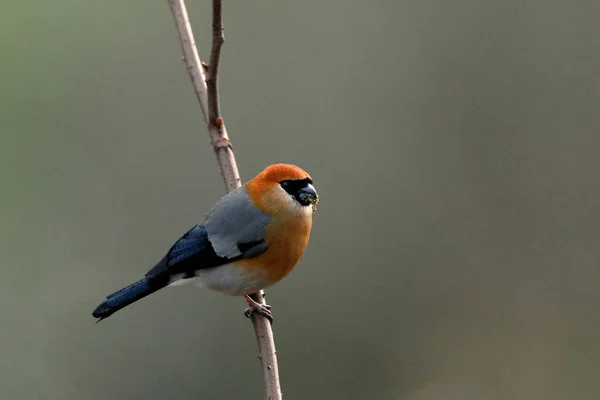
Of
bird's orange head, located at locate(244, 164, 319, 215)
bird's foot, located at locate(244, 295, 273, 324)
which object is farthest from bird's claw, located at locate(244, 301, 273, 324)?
bird's orange head, located at locate(244, 164, 319, 215)

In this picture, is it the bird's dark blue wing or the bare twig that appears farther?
the bird's dark blue wing

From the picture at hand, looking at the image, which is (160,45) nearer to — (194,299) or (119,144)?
(119,144)

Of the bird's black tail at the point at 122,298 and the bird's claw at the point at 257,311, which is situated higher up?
the bird's black tail at the point at 122,298

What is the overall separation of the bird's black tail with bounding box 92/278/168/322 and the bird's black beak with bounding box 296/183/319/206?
0.58 metres

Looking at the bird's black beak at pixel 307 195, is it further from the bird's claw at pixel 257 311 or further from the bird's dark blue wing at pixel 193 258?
the bird's claw at pixel 257 311

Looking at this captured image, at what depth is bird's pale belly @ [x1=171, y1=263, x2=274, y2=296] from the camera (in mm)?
2537

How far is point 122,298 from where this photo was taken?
2504mm

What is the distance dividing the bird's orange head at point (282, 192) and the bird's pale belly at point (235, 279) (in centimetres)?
22

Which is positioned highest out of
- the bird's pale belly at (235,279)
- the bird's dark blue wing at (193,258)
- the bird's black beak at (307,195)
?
the bird's black beak at (307,195)

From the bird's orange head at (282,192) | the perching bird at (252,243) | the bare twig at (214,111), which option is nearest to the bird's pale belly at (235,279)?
the perching bird at (252,243)

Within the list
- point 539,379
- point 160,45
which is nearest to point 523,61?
point 539,379

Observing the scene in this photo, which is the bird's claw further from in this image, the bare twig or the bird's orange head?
the bird's orange head

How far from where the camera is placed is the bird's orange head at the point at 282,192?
254 centimetres

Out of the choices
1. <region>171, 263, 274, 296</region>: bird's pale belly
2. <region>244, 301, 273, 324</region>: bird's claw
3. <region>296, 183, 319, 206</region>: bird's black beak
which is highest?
<region>296, 183, 319, 206</region>: bird's black beak
